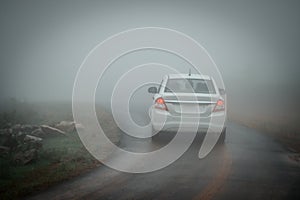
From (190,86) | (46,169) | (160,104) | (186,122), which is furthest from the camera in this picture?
(190,86)

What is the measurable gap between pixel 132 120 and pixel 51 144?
16.7 ft

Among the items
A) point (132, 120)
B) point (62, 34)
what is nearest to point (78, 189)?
point (132, 120)

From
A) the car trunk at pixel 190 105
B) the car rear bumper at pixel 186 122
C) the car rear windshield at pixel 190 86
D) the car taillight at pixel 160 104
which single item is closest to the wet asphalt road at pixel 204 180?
the car rear bumper at pixel 186 122

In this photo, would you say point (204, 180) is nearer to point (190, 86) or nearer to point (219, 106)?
point (219, 106)

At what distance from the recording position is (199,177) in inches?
237

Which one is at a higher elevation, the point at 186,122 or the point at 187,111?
the point at 187,111

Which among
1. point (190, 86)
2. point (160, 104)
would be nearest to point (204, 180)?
point (160, 104)

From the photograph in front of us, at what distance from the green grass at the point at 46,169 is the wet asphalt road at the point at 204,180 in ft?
0.99

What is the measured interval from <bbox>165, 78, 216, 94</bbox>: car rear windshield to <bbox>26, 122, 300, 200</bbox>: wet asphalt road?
1.65m

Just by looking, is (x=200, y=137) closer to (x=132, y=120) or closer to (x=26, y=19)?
(x=132, y=120)

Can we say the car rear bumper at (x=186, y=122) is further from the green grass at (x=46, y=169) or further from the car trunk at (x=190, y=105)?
the green grass at (x=46, y=169)

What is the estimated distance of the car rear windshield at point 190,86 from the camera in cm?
898

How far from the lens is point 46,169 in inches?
256

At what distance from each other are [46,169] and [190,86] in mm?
4446
